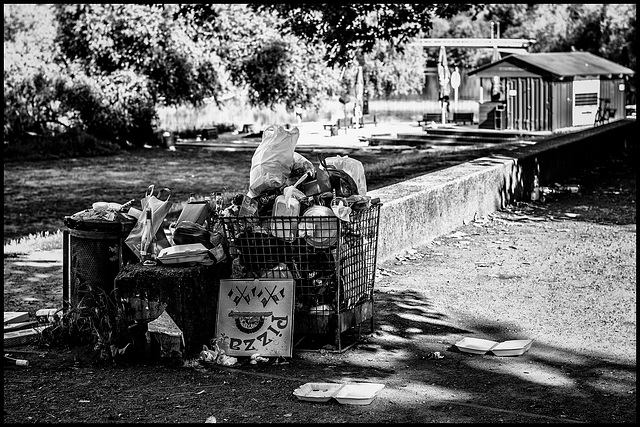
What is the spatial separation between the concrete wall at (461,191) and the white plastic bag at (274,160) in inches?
114

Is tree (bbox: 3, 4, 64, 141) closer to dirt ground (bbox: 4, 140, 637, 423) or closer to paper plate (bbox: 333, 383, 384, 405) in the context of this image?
dirt ground (bbox: 4, 140, 637, 423)

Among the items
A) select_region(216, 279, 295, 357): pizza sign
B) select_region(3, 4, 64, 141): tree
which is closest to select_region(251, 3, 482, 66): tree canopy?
select_region(216, 279, 295, 357): pizza sign

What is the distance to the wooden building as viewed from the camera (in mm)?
33562

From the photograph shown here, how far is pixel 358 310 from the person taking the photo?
6727 millimetres

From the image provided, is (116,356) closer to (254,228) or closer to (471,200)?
(254,228)

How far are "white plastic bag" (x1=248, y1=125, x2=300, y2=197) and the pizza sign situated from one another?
64cm

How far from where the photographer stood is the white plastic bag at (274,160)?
6.54m

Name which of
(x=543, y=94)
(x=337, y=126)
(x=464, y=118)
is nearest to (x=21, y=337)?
(x=543, y=94)

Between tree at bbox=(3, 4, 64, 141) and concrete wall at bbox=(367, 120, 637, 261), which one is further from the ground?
tree at bbox=(3, 4, 64, 141)

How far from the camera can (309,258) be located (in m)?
6.45

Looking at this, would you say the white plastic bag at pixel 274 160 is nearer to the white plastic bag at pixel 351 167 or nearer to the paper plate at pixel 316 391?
the white plastic bag at pixel 351 167

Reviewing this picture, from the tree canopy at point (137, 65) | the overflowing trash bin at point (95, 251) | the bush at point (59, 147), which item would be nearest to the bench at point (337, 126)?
the tree canopy at point (137, 65)

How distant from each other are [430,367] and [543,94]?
28754mm

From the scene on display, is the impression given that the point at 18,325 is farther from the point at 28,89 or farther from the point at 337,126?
the point at 337,126
